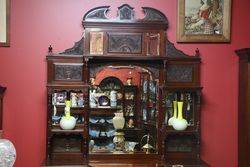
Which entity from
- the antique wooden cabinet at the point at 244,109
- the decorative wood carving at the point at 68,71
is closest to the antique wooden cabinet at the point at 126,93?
the decorative wood carving at the point at 68,71

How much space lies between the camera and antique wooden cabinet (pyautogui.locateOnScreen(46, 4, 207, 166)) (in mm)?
4160

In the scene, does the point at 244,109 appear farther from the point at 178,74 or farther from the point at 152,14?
the point at 152,14

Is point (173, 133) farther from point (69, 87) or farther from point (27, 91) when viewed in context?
point (27, 91)

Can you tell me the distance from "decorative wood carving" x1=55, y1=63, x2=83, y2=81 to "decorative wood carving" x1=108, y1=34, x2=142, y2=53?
397 mm

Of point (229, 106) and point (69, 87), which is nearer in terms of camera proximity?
point (69, 87)

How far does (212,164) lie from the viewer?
4426 mm

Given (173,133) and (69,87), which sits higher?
(69,87)

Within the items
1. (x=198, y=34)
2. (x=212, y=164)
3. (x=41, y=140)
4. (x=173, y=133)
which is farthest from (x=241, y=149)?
(x=41, y=140)

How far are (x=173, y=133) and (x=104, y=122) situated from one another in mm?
736

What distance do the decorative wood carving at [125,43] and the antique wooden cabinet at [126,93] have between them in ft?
0.03

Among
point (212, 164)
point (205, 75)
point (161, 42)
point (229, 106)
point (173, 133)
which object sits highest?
point (161, 42)

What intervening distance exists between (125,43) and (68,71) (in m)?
0.67

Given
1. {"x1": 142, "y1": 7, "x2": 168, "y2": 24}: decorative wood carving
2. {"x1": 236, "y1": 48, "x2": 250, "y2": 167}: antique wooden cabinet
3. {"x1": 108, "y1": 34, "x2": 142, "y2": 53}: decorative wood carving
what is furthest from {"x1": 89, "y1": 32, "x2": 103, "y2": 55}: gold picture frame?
{"x1": 236, "y1": 48, "x2": 250, "y2": 167}: antique wooden cabinet

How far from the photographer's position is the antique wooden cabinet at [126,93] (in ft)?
13.6
